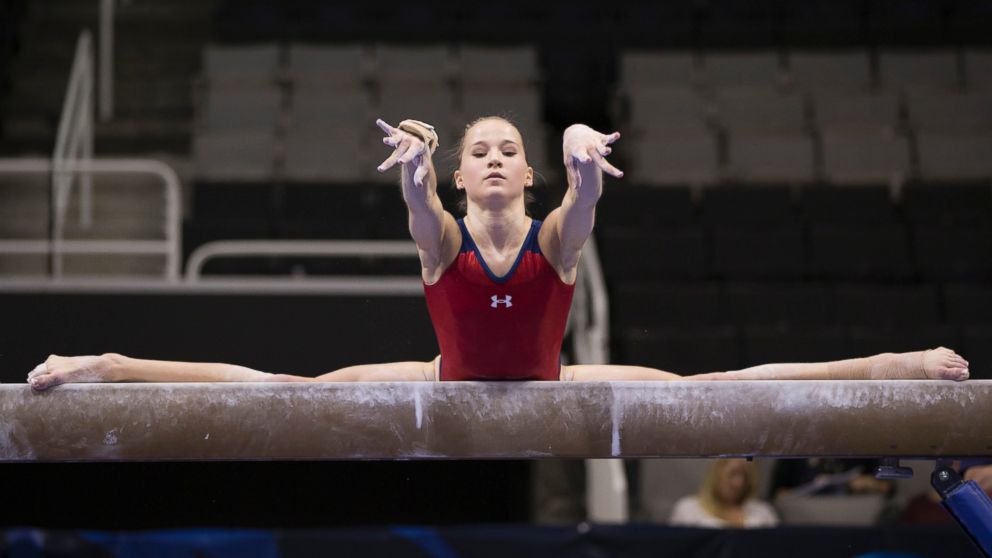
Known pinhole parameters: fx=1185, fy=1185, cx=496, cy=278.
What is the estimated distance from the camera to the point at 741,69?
9078 mm

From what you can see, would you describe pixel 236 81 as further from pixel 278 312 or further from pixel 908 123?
pixel 908 123

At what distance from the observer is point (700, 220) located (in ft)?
25.5

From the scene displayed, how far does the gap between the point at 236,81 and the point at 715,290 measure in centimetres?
387

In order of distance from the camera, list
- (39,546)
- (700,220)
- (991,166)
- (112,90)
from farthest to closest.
A: (112,90), (991,166), (700,220), (39,546)

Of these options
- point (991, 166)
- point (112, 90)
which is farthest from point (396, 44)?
point (991, 166)

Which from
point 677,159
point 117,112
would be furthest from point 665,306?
point 117,112

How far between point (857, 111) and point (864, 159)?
44 centimetres

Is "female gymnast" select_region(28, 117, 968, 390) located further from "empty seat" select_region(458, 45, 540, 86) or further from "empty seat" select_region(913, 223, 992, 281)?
"empty seat" select_region(458, 45, 540, 86)

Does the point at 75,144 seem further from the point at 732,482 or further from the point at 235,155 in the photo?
the point at 732,482

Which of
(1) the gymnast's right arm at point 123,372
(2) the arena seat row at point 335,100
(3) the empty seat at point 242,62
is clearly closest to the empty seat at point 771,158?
(2) the arena seat row at point 335,100

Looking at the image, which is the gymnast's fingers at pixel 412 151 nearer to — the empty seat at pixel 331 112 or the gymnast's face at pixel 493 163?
the gymnast's face at pixel 493 163

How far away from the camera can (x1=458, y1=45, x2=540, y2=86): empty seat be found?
8734mm

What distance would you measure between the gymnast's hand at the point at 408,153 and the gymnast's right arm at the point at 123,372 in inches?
27.4

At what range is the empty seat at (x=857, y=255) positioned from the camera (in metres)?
7.35
